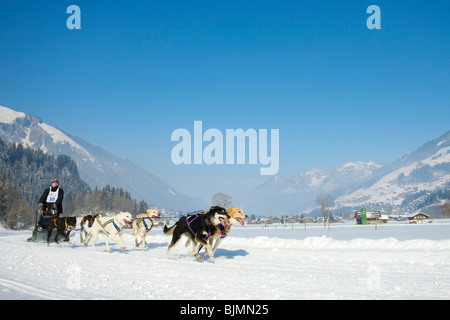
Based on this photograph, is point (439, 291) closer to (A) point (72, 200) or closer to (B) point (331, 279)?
(B) point (331, 279)

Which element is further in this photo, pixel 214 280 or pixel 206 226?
pixel 206 226

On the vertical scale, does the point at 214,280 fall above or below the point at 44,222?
below

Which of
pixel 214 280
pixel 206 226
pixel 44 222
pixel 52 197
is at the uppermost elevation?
pixel 52 197

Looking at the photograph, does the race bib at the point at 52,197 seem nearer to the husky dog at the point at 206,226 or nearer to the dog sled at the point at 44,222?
the dog sled at the point at 44,222

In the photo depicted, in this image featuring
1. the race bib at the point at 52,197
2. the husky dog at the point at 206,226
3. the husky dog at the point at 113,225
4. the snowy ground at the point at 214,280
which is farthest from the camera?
the race bib at the point at 52,197

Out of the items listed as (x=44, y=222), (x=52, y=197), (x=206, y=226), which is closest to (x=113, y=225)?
(x=52, y=197)

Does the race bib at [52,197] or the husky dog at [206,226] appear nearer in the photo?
the husky dog at [206,226]

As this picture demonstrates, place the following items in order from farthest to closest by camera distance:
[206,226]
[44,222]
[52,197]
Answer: [44,222]
[52,197]
[206,226]

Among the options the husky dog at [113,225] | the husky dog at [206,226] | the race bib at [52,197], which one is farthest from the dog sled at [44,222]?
the husky dog at [206,226]

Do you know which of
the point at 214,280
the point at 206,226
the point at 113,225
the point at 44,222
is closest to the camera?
the point at 214,280

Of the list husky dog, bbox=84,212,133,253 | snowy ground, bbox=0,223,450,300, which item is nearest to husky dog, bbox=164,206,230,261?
snowy ground, bbox=0,223,450,300

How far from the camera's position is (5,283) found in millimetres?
6820

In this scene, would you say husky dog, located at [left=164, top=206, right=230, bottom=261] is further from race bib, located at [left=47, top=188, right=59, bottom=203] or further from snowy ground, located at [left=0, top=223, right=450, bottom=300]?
race bib, located at [left=47, top=188, right=59, bottom=203]

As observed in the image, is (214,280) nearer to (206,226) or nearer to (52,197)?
(206,226)
